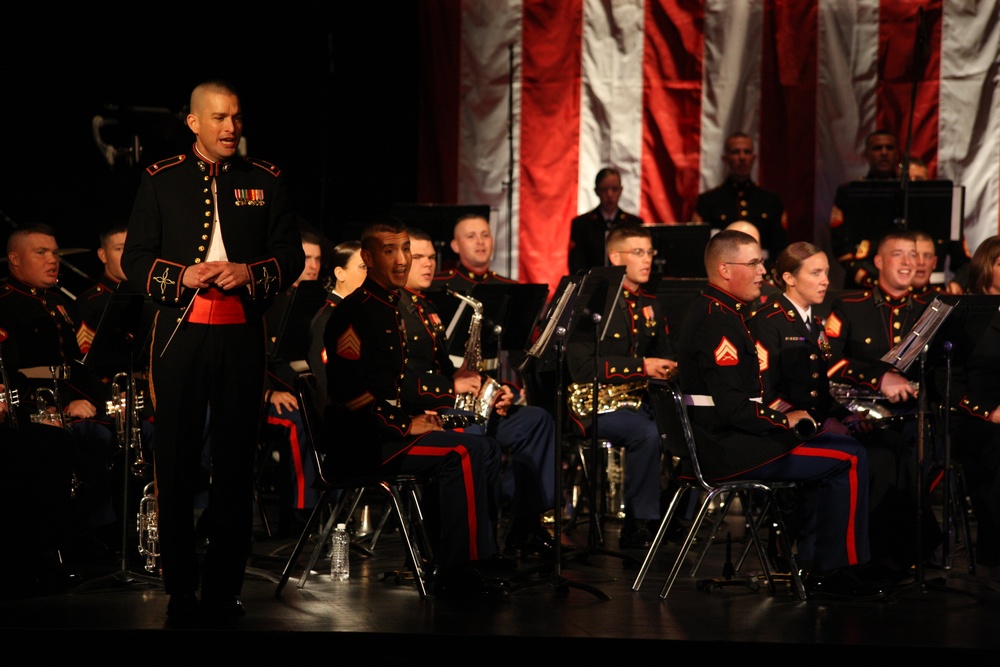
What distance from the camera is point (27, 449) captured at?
19.2 feet

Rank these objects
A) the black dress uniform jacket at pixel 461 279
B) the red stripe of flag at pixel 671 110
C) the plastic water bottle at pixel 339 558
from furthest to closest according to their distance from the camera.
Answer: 1. the red stripe of flag at pixel 671 110
2. the black dress uniform jacket at pixel 461 279
3. the plastic water bottle at pixel 339 558

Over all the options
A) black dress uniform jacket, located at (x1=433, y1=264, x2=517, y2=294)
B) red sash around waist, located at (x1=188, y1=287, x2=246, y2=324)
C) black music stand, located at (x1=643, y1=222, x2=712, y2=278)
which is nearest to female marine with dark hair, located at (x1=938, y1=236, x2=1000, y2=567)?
black music stand, located at (x1=643, y1=222, x2=712, y2=278)

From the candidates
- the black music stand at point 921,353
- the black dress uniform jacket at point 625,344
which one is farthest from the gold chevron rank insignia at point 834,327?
the black music stand at point 921,353

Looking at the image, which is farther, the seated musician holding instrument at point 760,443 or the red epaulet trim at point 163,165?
the seated musician holding instrument at point 760,443

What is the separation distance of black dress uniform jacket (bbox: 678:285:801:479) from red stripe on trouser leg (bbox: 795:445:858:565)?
113 millimetres

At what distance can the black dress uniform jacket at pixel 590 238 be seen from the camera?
915 cm

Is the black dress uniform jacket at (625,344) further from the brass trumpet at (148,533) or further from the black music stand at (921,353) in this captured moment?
the brass trumpet at (148,533)

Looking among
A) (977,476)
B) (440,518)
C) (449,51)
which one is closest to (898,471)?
(977,476)

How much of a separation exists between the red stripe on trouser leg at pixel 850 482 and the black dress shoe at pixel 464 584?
1408 mm

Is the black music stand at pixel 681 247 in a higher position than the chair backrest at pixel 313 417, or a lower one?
higher

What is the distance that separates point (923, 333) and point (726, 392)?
35.8 inches

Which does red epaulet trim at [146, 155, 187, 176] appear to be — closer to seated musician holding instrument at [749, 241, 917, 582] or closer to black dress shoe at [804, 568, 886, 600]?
seated musician holding instrument at [749, 241, 917, 582]

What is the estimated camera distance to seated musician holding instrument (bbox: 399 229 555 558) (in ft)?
20.6

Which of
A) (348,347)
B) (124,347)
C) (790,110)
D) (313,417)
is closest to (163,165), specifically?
(124,347)
